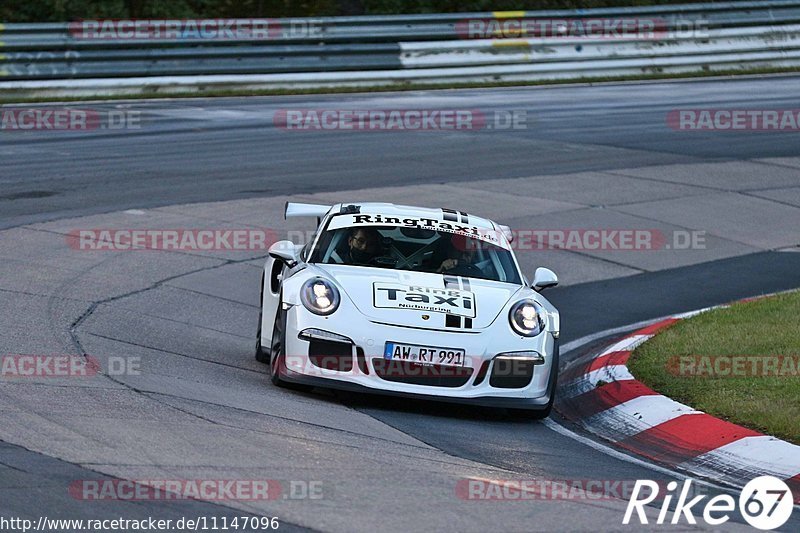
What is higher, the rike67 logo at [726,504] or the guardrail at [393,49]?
the guardrail at [393,49]

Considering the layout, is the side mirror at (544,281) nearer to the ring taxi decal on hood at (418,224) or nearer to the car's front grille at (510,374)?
the ring taxi decal on hood at (418,224)

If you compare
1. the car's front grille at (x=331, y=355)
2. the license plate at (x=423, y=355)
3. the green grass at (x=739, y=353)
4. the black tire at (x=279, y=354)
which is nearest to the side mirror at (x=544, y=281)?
the green grass at (x=739, y=353)

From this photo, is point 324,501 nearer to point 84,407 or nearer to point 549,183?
point 84,407

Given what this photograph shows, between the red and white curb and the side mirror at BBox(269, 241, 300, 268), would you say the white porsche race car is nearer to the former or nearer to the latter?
the side mirror at BBox(269, 241, 300, 268)

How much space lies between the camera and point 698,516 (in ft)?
20.0

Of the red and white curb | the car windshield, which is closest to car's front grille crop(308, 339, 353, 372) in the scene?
the car windshield

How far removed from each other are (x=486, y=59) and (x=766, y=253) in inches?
494

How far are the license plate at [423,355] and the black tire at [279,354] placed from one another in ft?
2.24

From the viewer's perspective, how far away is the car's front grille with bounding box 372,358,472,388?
315 inches

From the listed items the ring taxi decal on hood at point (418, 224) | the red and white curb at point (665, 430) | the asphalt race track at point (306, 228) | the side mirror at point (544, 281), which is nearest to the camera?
the asphalt race track at point (306, 228)

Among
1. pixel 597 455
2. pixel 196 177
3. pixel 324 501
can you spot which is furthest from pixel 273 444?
pixel 196 177

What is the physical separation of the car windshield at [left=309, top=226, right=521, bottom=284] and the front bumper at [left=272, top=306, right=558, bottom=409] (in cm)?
89

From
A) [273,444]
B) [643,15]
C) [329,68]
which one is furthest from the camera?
[643,15]

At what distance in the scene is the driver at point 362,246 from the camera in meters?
9.09
